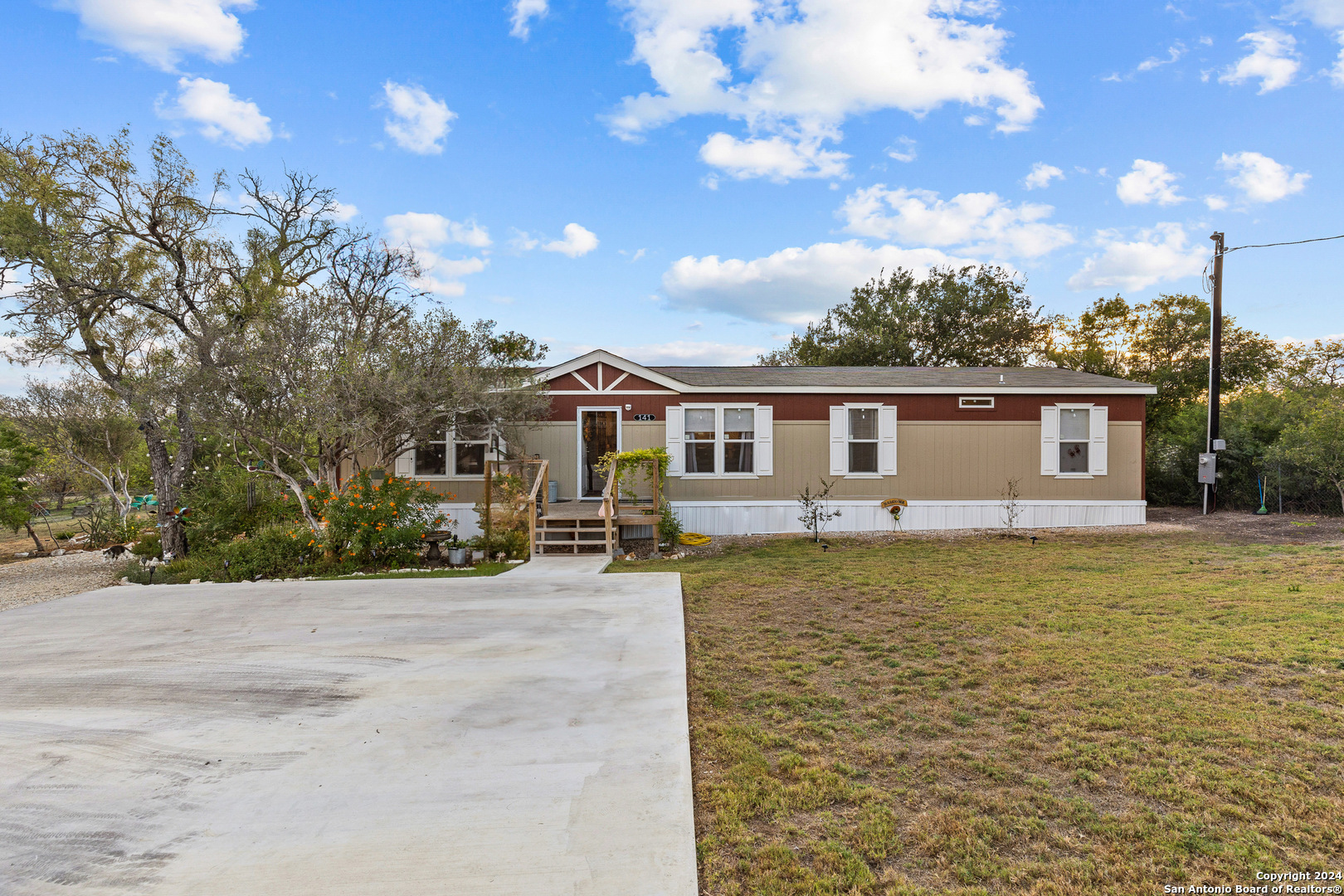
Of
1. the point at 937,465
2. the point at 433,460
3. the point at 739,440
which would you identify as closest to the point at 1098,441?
the point at 937,465

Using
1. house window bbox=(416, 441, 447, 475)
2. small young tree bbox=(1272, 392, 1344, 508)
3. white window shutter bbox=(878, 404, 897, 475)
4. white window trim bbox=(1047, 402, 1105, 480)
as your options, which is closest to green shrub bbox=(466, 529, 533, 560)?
house window bbox=(416, 441, 447, 475)

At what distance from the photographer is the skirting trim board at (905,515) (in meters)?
11.7

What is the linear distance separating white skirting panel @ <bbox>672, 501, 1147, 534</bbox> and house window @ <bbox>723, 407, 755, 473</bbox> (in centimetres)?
72

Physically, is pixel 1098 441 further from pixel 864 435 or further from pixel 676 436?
pixel 676 436

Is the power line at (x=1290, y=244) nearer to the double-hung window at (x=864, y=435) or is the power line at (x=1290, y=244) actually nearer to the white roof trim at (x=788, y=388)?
the white roof trim at (x=788, y=388)

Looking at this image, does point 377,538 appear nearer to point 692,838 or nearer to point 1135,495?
point 692,838

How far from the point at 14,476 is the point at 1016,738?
16.0 m

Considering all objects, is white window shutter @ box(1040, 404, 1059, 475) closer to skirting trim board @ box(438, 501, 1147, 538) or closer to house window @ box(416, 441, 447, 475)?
skirting trim board @ box(438, 501, 1147, 538)

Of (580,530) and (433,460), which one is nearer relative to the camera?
(580,530)

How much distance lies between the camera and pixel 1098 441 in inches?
469

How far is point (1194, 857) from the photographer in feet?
7.29

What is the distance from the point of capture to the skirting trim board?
38.2 ft

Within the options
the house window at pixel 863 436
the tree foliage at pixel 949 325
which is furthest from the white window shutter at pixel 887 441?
the tree foliage at pixel 949 325

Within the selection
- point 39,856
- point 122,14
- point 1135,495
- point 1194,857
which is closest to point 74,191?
point 122,14
